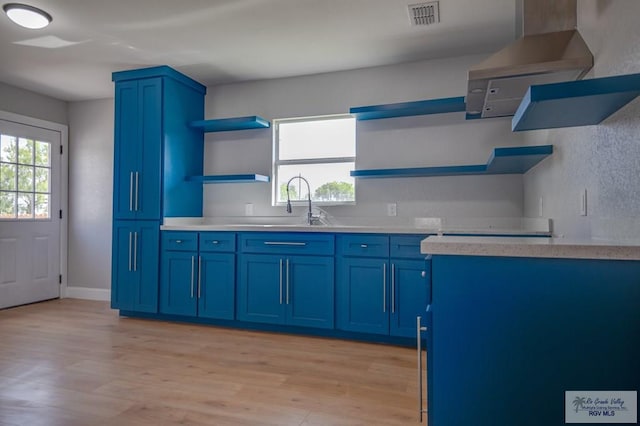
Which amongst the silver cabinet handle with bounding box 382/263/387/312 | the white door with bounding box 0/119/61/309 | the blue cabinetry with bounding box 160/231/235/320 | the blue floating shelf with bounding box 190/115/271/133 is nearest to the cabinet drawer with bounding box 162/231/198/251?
the blue cabinetry with bounding box 160/231/235/320

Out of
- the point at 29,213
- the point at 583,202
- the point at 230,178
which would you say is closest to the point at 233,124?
the point at 230,178

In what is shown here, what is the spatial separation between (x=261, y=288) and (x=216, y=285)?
1.51ft

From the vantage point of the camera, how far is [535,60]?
1.69m

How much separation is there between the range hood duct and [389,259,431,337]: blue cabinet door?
1.33m

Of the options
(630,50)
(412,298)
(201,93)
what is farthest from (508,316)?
(201,93)

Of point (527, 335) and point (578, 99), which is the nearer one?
point (527, 335)

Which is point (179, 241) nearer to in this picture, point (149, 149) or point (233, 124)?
point (149, 149)

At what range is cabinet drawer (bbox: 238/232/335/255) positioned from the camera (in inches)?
129

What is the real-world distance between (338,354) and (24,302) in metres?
3.95

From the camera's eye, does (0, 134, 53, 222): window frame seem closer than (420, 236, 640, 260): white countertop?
No

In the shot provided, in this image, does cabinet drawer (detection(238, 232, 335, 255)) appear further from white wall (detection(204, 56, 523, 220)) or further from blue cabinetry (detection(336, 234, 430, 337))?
white wall (detection(204, 56, 523, 220))

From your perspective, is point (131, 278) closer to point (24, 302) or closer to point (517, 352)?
point (24, 302)

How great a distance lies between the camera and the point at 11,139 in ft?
14.5

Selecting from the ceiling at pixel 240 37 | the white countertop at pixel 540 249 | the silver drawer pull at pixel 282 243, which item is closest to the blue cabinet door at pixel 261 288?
the silver drawer pull at pixel 282 243
